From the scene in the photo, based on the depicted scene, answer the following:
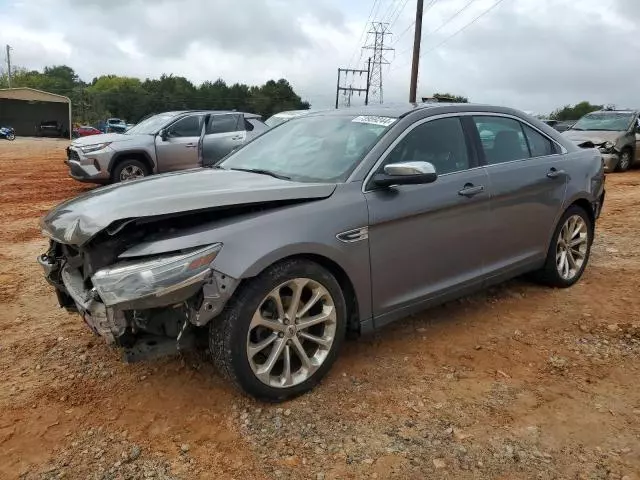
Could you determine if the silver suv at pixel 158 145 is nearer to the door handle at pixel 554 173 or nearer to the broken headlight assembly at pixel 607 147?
the door handle at pixel 554 173

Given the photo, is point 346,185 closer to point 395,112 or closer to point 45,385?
point 395,112

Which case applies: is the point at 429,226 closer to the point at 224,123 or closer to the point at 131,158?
the point at 131,158

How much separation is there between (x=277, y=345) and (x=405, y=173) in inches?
47.7

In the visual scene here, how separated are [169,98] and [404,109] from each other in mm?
79596

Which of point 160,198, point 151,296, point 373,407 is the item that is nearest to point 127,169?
point 160,198

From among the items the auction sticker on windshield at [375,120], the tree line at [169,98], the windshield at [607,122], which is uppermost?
the tree line at [169,98]

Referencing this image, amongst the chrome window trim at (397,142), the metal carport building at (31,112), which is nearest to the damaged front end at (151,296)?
the chrome window trim at (397,142)

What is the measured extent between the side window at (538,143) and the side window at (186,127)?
25.4 ft

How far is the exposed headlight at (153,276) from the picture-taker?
2.58 meters

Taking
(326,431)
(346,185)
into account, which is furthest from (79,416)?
(346,185)

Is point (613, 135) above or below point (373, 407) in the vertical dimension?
above

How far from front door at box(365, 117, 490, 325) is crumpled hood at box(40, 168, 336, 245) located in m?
→ 0.46

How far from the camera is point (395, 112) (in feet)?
Answer: 12.5

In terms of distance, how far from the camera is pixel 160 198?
9.70 ft
